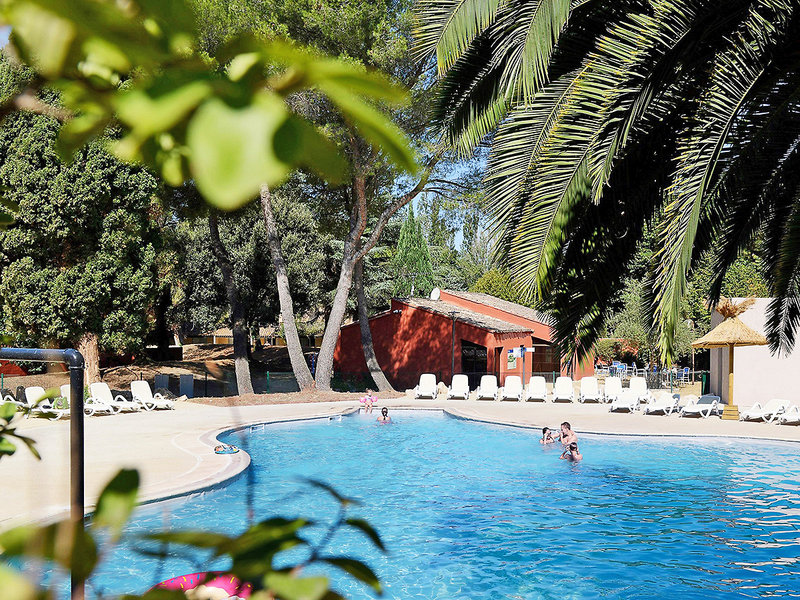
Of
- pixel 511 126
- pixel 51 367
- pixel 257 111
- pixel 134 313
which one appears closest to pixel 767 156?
pixel 511 126

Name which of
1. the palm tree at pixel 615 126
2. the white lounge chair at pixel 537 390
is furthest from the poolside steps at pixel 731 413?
the palm tree at pixel 615 126

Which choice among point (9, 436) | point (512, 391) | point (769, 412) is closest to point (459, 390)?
point (512, 391)

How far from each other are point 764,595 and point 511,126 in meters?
5.88

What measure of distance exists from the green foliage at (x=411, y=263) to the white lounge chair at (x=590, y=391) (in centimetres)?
2240

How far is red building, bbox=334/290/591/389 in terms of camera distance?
31.6m

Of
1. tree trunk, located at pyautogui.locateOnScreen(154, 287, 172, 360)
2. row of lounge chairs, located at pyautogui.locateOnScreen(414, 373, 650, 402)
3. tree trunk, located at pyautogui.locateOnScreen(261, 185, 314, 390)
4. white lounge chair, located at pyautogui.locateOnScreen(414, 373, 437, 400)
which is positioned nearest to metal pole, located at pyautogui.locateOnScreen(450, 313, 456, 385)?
white lounge chair, located at pyautogui.locateOnScreen(414, 373, 437, 400)

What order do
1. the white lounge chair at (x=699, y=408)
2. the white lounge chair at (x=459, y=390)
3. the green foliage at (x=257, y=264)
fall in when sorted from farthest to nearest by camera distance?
1. the green foliage at (x=257, y=264)
2. the white lounge chair at (x=459, y=390)
3. the white lounge chair at (x=699, y=408)

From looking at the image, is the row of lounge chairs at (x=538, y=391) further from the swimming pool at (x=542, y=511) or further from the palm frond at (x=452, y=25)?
the palm frond at (x=452, y=25)

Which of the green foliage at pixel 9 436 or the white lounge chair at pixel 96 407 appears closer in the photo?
the green foliage at pixel 9 436

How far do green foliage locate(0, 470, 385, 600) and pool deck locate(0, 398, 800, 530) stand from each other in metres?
5.32

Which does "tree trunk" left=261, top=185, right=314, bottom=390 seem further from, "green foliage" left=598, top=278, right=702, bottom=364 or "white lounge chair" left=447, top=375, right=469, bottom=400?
"green foliage" left=598, top=278, right=702, bottom=364

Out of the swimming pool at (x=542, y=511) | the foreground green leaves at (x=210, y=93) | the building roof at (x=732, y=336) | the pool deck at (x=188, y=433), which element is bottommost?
the swimming pool at (x=542, y=511)

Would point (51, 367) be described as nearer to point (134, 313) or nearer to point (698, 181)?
point (134, 313)

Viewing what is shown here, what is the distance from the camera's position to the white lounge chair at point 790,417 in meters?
18.4
